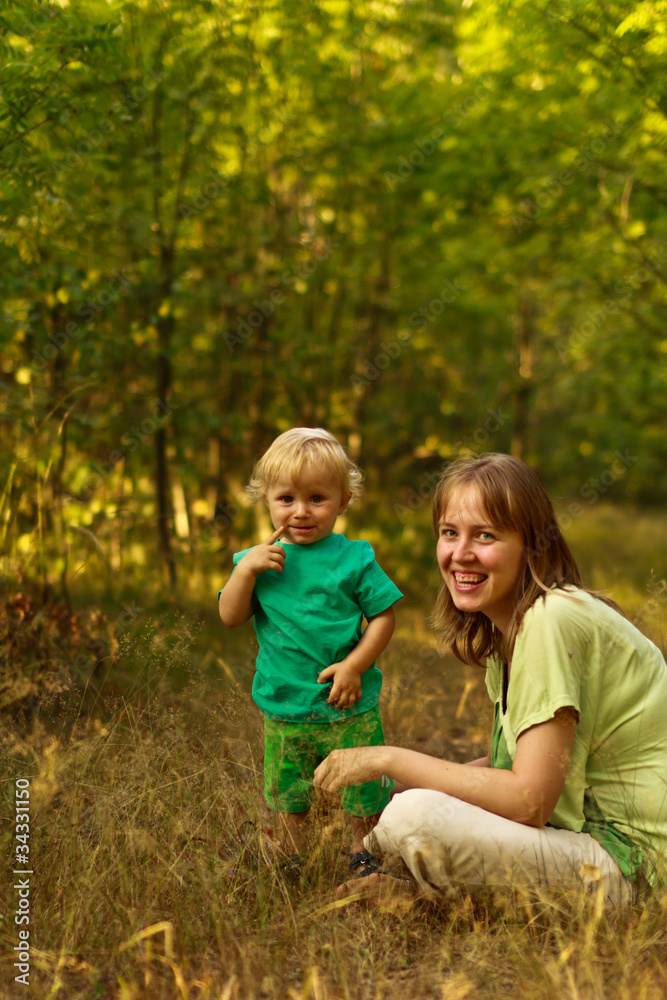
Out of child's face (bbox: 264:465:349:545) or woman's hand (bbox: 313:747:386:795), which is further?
child's face (bbox: 264:465:349:545)

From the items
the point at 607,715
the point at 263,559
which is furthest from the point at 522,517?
the point at 263,559

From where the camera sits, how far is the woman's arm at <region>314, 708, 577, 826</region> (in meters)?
2.00

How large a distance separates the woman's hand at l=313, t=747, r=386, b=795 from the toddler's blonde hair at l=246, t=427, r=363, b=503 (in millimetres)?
862

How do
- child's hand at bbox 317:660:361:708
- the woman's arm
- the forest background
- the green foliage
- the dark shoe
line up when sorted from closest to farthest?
the woman's arm < the dark shoe < child's hand at bbox 317:660:361:708 < the forest background < the green foliage

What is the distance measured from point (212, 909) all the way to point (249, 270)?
5.00 m

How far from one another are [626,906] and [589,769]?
0.35 metres

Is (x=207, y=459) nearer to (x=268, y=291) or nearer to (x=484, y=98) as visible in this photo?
(x=268, y=291)

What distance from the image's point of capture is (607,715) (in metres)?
2.15

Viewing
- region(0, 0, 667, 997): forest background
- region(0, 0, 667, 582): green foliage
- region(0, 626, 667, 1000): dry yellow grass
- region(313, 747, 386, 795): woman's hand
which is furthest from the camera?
region(0, 0, 667, 582): green foliage

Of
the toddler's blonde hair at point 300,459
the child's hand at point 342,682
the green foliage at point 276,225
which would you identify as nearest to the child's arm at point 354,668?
the child's hand at point 342,682

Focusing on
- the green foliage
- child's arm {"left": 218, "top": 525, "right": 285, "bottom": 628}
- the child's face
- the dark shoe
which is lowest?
the dark shoe

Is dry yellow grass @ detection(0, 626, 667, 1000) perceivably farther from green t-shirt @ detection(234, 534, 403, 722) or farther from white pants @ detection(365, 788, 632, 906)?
green t-shirt @ detection(234, 534, 403, 722)

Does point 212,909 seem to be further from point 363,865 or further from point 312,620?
point 312,620

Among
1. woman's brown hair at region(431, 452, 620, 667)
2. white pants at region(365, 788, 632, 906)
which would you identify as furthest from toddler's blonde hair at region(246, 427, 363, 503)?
white pants at region(365, 788, 632, 906)
